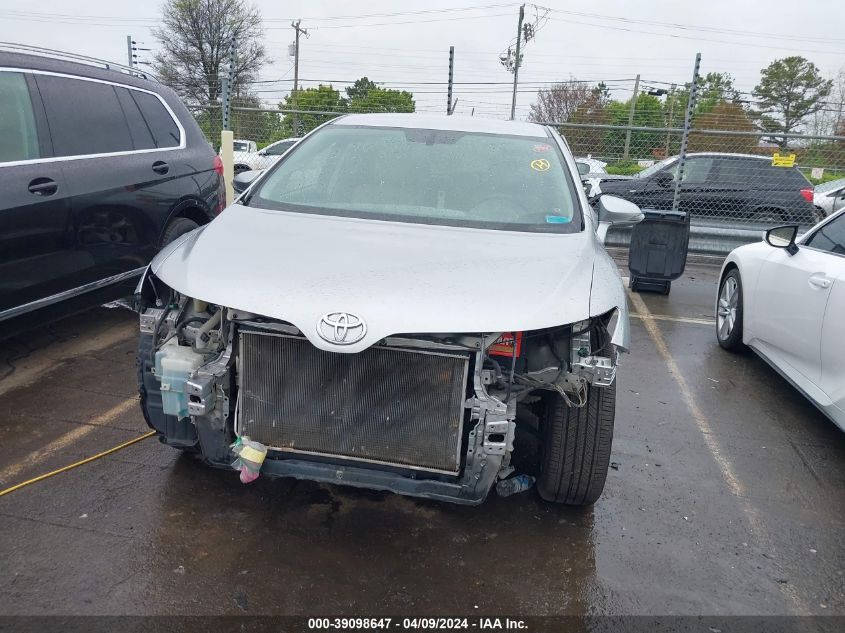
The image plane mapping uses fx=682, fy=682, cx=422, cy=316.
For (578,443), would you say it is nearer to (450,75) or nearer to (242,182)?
(242,182)

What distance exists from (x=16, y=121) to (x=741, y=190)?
1018 centimetres

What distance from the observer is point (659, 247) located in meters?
7.37

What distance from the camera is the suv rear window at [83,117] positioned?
165 inches

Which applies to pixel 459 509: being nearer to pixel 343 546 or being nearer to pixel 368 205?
pixel 343 546

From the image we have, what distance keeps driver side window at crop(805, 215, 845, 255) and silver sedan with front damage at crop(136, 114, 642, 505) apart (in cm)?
194

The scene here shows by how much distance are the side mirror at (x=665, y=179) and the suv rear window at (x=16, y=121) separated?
880cm

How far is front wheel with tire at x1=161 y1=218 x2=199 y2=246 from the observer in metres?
5.11

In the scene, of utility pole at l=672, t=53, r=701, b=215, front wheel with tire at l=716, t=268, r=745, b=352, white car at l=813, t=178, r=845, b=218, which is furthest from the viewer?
white car at l=813, t=178, r=845, b=218

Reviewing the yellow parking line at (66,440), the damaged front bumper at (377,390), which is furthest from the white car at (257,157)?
the damaged front bumper at (377,390)

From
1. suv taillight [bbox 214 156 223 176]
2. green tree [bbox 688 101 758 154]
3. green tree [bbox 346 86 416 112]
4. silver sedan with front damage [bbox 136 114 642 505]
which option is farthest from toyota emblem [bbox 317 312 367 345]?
green tree [bbox 346 86 416 112]

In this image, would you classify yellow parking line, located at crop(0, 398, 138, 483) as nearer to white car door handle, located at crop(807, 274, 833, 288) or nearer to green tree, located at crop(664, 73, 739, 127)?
white car door handle, located at crop(807, 274, 833, 288)

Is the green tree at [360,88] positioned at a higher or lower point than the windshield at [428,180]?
higher

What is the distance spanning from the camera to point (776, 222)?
421 inches

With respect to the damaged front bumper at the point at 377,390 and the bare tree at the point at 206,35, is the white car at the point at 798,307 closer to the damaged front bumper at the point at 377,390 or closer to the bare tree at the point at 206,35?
the damaged front bumper at the point at 377,390
